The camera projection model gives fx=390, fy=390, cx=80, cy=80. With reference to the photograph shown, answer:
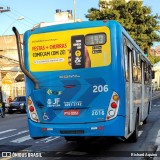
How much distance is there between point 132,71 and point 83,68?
2.08 meters

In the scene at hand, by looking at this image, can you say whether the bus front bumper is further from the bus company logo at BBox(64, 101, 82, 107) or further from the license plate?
the bus company logo at BBox(64, 101, 82, 107)

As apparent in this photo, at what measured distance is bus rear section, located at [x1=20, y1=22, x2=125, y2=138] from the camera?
9.05 metres

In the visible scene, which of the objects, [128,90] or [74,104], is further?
[128,90]

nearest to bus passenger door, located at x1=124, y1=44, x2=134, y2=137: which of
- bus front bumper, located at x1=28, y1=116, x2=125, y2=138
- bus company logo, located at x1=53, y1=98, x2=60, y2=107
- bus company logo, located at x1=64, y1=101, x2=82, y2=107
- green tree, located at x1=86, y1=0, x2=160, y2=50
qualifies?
bus front bumper, located at x1=28, y1=116, x2=125, y2=138

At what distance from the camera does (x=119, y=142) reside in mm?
11984

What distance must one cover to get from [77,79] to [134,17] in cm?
3528

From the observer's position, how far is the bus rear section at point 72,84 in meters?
9.05

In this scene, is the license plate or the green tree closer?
the license plate

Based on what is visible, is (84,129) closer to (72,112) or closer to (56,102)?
(72,112)

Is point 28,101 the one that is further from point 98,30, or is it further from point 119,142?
point 119,142

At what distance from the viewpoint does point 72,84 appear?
30.5ft

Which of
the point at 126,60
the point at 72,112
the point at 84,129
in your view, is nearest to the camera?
the point at 84,129

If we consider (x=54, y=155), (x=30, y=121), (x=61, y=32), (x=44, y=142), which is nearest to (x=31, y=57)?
(x=61, y=32)

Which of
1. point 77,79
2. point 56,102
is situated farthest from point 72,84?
point 56,102
